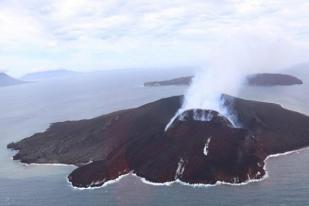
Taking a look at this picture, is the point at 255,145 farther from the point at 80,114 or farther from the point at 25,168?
the point at 80,114

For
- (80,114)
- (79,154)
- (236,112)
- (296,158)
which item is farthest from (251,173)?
(80,114)

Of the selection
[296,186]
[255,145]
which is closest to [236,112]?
[255,145]

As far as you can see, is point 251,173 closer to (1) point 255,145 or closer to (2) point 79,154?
(1) point 255,145

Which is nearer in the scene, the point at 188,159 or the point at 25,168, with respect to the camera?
the point at 188,159

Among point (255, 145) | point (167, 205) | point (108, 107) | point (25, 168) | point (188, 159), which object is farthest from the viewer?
point (108, 107)

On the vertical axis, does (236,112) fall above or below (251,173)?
above

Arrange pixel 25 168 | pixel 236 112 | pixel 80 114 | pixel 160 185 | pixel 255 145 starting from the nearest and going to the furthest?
1. pixel 160 185
2. pixel 255 145
3. pixel 25 168
4. pixel 236 112
5. pixel 80 114
